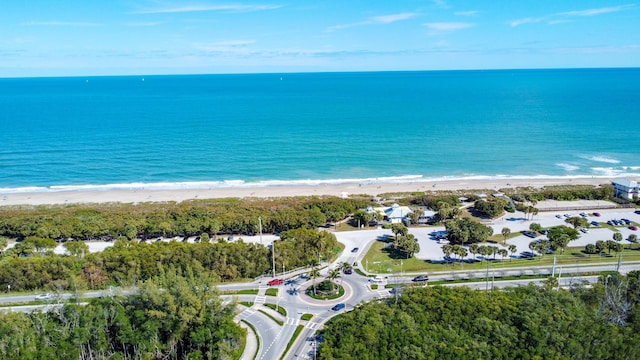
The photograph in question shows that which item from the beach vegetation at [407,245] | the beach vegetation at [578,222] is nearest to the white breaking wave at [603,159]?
the beach vegetation at [578,222]

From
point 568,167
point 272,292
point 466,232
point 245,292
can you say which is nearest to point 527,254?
point 466,232

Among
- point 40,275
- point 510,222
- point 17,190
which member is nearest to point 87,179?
point 17,190

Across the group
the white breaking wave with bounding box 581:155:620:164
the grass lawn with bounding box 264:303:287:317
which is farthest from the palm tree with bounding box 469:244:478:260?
the white breaking wave with bounding box 581:155:620:164

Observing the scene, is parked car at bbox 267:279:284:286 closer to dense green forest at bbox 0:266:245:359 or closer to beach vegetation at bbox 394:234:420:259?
Result: dense green forest at bbox 0:266:245:359

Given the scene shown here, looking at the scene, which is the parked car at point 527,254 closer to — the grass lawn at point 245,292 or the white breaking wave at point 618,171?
the grass lawn at point 245,292

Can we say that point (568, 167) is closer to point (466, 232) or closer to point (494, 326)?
point (466, 232)

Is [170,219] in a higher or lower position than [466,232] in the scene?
higher
